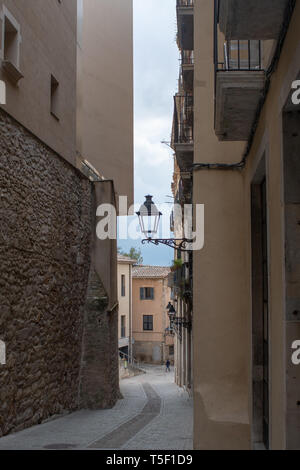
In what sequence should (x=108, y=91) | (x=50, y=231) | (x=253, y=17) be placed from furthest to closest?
(x=108, y=91), (x=50, y=231), (x=253, y=17)

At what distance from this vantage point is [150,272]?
4334 cm

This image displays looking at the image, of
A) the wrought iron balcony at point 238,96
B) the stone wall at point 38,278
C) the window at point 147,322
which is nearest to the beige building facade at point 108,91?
the stone wall at point 38,278

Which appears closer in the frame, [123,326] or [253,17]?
[253,17]

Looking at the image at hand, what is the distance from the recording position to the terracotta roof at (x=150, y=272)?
42.8 meters

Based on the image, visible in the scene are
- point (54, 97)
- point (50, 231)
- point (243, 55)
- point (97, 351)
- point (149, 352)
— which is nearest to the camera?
point (243, 55)

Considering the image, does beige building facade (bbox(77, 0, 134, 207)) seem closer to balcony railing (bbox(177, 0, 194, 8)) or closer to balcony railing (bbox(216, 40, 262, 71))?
balcony railing (bbox(177, 0, 194, 8))

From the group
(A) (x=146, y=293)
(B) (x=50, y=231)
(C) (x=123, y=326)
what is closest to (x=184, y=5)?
Result: (B) (x=50, y=231)

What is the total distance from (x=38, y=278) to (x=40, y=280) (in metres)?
0.13

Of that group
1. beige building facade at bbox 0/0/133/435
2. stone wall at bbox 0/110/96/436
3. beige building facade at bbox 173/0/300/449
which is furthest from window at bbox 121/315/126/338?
beige building facade at bbox 173/0/300/449

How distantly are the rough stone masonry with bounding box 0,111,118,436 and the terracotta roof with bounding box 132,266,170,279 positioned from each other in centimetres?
2855

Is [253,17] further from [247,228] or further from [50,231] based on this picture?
[50,231]

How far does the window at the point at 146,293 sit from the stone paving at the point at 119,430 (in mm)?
26423

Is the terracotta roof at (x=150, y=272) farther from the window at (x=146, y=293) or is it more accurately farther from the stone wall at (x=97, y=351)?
the stone wall at (x=97, y=351)

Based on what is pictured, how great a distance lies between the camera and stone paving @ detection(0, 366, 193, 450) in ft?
26.7
